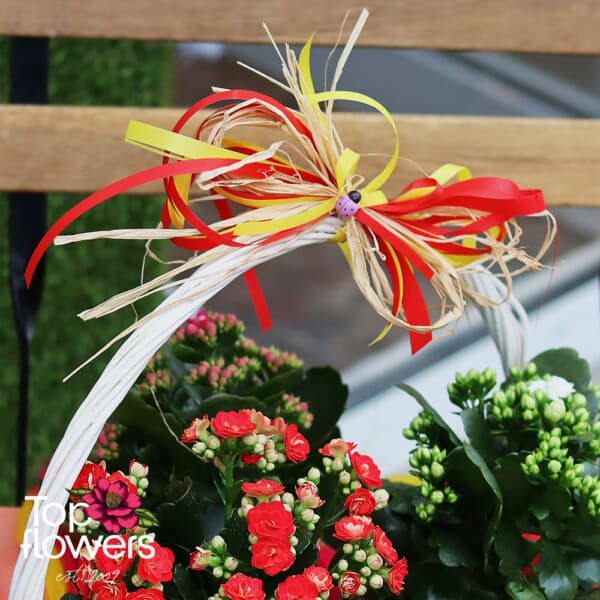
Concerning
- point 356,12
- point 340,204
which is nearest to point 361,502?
point 340,204

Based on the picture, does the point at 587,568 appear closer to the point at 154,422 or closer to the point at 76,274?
the point at 154,422

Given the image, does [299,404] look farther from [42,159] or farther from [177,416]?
[42,159]

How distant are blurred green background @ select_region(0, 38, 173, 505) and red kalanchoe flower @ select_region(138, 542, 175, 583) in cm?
108

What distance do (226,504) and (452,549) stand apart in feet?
0.63

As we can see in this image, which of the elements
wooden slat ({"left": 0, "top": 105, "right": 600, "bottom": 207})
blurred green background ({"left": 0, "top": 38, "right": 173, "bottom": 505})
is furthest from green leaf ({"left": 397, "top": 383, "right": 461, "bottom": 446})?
blurred green background ({"left": 0, "top": 38, "right": 173, "bottom": 505})

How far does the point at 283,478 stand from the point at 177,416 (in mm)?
111

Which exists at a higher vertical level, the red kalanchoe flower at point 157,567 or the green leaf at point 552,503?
the green leaf at point 552,503

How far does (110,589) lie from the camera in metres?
0.60

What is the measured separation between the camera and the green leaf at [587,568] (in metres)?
0.70

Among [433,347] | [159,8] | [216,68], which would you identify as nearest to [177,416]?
[159,8]

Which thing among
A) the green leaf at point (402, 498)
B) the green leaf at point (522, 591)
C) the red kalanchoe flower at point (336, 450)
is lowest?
the green leaf at point (522, 591)

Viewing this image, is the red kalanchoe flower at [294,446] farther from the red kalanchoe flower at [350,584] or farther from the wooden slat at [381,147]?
the wooden slat at [381,147]

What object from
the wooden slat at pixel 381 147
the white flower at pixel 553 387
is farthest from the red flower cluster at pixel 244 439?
the wooden slat at pixel 381 147

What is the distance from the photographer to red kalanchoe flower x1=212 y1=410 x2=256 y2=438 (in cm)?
63
